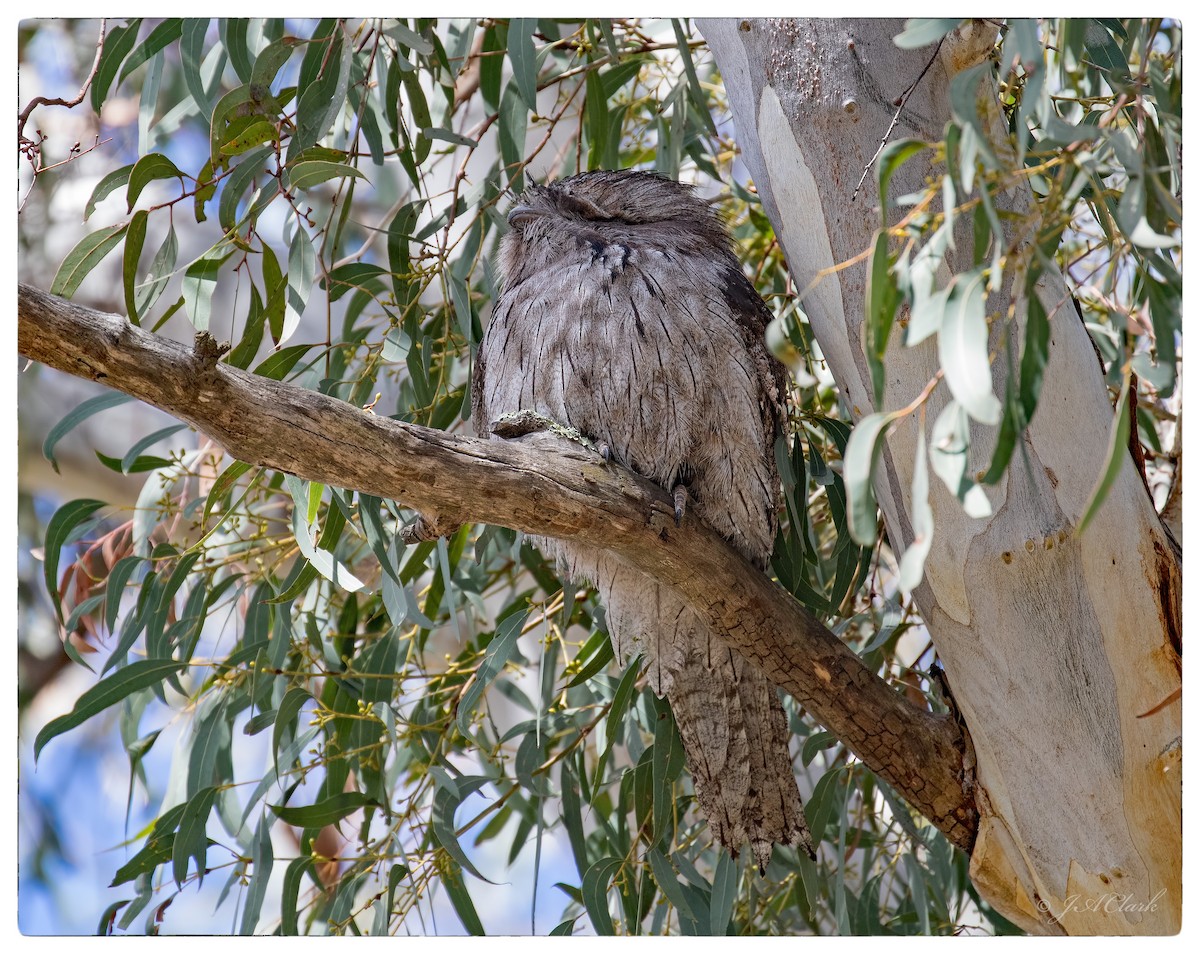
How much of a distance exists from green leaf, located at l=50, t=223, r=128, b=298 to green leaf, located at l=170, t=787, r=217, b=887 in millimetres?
893

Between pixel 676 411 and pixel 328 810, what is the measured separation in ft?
3.13

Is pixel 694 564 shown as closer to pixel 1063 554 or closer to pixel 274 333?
Answer: pixel 1063 554

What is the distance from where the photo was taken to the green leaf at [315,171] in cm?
177

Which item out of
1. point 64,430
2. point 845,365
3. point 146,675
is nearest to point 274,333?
point 64,430

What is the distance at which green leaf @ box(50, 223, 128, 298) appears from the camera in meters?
1.72

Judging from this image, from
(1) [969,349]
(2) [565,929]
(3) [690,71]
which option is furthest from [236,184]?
(2) [565,929]

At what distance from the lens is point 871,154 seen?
5.51 feet

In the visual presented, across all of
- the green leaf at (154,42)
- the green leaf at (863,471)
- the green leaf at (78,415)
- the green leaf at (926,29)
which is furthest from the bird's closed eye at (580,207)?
the green leaf at (863,471)

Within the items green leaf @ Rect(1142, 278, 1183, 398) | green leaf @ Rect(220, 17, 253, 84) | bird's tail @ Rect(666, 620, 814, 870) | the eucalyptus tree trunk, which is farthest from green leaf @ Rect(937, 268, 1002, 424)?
green leaf @ Rect(220, 17, 253, 84)

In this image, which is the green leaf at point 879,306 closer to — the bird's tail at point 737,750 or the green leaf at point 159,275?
the bird's tail at point 737,750

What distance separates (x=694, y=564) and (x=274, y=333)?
0.76 metres

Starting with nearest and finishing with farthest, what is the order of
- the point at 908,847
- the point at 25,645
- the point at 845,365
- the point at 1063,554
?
the point at 1063,554 < the point at 845,365 < the point at 908,847 < the point at 25,645

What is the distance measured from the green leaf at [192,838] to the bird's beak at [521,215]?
3.79ft

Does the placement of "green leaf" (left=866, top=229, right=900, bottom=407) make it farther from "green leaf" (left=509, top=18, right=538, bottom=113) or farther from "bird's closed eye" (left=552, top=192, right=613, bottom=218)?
"bird's closed eye" (left=552, top=192, right=613, bottom=218)
